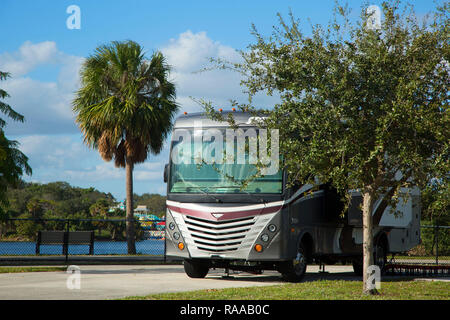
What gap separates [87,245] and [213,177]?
38.6ft

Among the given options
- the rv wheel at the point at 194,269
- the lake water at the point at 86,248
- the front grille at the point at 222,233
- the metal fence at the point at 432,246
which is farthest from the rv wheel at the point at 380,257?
the metal fence at the point at 432,246

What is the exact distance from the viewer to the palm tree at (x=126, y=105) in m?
27.5

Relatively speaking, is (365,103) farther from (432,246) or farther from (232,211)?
(432,246)

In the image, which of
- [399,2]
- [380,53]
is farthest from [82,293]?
[399,2]

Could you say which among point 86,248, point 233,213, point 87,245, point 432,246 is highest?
point 233,213

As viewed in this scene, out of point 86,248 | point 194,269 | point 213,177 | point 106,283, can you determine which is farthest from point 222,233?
point 86,248

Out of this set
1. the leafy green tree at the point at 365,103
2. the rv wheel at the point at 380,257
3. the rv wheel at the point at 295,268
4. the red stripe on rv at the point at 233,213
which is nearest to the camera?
the leafy green tree at the point at 365,103

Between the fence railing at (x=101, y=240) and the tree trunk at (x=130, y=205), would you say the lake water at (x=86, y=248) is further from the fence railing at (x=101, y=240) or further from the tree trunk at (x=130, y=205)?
the tree trunk at (x=130, y=205)

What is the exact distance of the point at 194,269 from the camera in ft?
51.7

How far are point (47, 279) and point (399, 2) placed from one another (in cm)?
975

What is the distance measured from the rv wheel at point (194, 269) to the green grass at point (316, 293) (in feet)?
11.5

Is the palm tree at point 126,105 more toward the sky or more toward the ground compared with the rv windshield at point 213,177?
more toward the sky

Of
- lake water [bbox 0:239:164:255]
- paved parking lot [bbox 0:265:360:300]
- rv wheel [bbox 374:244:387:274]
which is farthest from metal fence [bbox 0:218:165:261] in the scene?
rv wheel [bbox 374:244:387:274]

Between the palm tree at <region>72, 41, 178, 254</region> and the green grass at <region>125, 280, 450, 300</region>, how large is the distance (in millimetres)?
15764
